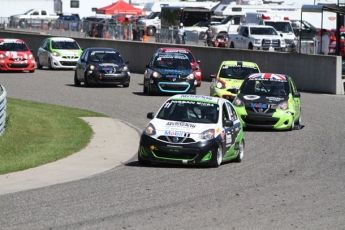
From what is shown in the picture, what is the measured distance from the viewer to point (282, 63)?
36.4m

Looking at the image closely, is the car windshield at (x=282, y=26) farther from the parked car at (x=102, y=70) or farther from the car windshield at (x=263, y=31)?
the parked car at (x=102, y=70)

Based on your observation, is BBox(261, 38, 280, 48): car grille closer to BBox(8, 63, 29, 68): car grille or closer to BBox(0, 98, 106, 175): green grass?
BBox(8, 63, 29, 68): car grille

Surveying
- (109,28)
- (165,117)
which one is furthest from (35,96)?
(109,28)

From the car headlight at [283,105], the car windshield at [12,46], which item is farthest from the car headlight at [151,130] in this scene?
the car windshield at [12,46]

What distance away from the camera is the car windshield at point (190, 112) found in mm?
16141

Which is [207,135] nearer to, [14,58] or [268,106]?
[268,106]

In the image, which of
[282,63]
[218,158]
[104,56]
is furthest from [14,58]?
[218,158]

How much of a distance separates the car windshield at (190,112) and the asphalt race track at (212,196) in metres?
0.90

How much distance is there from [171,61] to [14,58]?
11392mm

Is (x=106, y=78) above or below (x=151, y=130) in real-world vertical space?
below

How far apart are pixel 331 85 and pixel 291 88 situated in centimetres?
1121

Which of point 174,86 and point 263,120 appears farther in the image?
point 174,86

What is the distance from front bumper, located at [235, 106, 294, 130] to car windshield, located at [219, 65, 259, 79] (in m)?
5.87

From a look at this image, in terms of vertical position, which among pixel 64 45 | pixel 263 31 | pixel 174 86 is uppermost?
pixel 263 31
